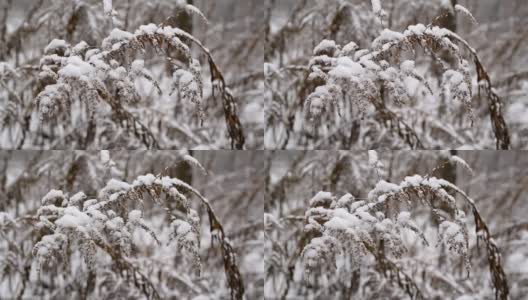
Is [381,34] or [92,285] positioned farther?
[92,285]

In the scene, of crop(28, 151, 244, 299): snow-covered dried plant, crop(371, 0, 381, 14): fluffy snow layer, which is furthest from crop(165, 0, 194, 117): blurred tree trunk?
crop(371, 0, 381, 14): fluffy snow layer

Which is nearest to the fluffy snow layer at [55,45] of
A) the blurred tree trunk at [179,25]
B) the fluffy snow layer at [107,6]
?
the fluffy snow layer at [107,6]

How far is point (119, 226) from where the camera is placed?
316 centimetres

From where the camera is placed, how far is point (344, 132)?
11.3 ft

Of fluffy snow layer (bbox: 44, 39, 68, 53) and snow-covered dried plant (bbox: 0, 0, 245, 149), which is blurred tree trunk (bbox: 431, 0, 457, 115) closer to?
snow-covered dried plant (bbox: 0, 0, 245, 149)

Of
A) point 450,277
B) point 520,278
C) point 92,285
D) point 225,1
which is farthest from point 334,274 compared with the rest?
point 225,1

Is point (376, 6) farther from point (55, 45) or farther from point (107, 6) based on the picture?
point (55, 45)

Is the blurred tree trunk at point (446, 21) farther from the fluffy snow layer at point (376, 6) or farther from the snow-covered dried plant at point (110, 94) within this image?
the snow-covered dried plant at point (110, 94)

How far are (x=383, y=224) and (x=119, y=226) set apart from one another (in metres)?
0.99

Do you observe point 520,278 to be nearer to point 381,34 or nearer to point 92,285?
point 381,34

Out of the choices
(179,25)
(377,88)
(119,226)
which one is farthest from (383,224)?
(179,25)

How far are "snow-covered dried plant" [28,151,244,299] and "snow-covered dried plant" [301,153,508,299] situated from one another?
1.38 ft

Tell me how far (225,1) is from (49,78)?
0.78m

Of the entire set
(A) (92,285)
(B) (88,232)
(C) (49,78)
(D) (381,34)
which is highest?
(D) (381,34)
